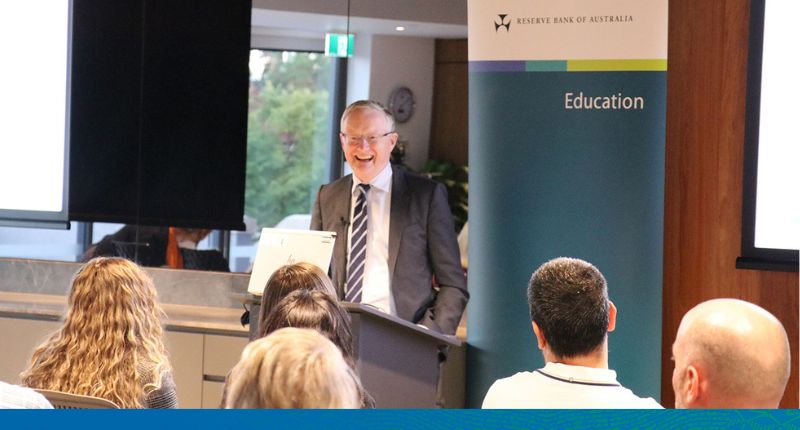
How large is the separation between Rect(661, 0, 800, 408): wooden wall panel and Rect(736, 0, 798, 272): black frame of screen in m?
0.03

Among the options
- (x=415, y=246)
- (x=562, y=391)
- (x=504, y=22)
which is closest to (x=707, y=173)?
(x=504, y=22)

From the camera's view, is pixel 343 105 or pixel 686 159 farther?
pixel 343 105

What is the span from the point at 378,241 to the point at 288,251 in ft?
2.44

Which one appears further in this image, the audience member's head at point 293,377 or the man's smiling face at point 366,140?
the man's smiling face at point 366,140

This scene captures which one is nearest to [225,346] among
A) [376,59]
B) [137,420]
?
[376,59]

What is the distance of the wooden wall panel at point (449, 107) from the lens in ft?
22.7

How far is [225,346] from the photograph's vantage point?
5.48 meters

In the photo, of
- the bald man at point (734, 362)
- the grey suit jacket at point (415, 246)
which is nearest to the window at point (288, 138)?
the grey suit jacket at point (415, 246)

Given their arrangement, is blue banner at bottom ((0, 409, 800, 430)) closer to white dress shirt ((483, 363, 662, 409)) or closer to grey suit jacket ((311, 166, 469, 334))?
white dress shirt ((483, 363, 662, 409))

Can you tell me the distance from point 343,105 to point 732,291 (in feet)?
11.0

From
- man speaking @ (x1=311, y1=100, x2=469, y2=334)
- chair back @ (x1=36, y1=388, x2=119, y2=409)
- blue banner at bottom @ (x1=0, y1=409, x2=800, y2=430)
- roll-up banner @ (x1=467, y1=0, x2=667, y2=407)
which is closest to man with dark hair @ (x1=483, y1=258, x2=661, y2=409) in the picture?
blue banner at bottom @ (x1=0, y1=409, x2=800, y2=430)

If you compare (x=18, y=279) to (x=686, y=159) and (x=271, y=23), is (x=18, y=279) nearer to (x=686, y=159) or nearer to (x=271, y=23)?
Answer: (x=271, y=23)

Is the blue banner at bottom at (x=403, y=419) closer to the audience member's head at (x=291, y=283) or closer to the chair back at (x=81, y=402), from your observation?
the chair back at (x=81, y=402)

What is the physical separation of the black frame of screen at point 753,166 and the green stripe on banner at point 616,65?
402mm
